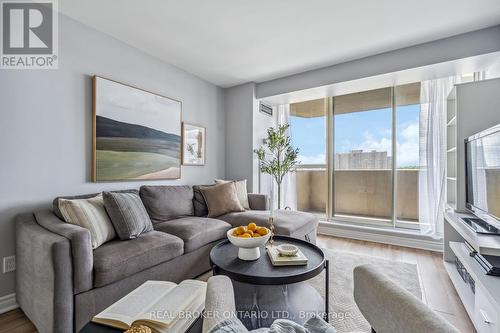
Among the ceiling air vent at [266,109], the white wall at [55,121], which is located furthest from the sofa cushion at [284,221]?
the ceiling air vent at [266,109]

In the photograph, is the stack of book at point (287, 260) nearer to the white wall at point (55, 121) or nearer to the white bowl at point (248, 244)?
the white bowl at point (248, 244)

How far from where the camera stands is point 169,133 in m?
3.11

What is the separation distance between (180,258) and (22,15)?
2.46m

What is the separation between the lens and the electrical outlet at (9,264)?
183cm

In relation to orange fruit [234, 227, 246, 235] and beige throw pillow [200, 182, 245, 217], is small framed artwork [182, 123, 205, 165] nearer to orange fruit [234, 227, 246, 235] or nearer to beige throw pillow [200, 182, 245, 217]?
beige throw pillow [200, 182, 245, 217]

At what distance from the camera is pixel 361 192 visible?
3.88 m

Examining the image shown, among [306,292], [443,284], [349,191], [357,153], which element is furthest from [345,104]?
[306,292]

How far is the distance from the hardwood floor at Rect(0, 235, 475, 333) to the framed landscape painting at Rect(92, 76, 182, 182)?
1.22 metres

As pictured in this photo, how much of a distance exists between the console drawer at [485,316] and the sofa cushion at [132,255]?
206cm

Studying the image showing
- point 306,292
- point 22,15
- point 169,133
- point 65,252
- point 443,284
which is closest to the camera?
point 65,252

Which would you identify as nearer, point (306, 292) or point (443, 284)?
point (306, 292)

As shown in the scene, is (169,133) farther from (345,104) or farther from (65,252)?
(345,104)

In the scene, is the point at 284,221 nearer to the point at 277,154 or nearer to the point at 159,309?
Answer: the point at 277,154

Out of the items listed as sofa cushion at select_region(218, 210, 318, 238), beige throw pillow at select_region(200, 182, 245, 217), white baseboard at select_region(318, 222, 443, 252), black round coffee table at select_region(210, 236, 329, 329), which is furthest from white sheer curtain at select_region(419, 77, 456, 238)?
beige throw pillow at select_region(200, 182, 245, 217)
